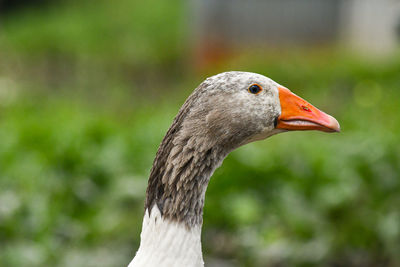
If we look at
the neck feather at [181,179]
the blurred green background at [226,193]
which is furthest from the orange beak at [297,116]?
the blurred green background at [226,193]

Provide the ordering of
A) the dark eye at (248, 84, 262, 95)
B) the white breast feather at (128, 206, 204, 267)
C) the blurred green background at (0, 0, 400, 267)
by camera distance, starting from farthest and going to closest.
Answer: the blurred green background at (0, 0, 400, 267)
the dark eye at (248, 84, 262, 95)
the white breast feather at (128, 206, 204, 267)

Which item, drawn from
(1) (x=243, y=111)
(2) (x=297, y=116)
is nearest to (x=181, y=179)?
(1) (x=243, y=111)

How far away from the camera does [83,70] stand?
411 inches

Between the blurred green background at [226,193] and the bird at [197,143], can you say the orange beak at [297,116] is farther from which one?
the blurred green background at [226,193]

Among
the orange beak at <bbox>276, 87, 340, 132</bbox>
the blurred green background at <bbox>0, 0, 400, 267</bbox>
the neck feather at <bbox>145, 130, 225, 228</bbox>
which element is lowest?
the blurred green background at <bbox>0, 0, 400, 267</bbox>

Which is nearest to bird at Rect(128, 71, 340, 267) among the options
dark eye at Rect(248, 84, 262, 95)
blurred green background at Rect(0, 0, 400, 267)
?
dark eye at Rect(248, 84, 262, 95)

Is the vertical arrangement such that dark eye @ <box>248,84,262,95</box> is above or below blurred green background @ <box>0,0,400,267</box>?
above

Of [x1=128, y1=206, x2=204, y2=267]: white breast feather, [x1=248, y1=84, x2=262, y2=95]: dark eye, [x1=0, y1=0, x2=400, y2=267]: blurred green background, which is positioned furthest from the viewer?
[x1=0, y1=0, x2=400, y2=267]: blurred green background

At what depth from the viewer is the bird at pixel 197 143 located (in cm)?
215

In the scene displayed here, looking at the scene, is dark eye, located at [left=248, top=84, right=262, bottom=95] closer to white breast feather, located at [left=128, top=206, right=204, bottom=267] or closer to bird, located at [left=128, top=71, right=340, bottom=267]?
bird, located at [left=128, top=71, right=340, bottom=267]

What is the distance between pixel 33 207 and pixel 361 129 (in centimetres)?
324

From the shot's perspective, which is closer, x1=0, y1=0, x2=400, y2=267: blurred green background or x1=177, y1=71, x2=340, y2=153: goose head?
x1=177, y1=71, x2=340, y2=153: goose head

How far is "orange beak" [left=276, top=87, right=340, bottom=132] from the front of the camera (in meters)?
2.25

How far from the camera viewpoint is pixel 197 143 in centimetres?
219
